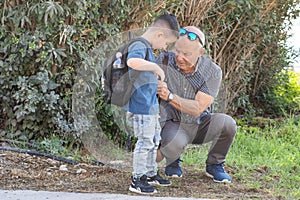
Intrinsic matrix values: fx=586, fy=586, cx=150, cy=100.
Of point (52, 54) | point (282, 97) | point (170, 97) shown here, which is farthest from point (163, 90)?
point (282, 97)

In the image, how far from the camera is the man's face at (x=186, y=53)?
4.73m

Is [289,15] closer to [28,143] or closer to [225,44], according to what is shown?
[225,44]

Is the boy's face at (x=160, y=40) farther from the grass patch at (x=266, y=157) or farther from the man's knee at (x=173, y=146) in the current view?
the grass patch at (x=266, y=157)

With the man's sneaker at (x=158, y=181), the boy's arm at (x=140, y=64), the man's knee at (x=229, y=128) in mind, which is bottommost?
the man's sneaker at (x=158, y=181)

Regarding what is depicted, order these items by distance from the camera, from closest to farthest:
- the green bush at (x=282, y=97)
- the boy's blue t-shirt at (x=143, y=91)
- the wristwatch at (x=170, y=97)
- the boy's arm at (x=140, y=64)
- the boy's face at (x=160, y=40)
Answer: the boy's arm at (x=140, y=64)
the boy's blue t-shirt at (x=143, y=91)
the boy's face at (x=160, y=40)
the wristwatch at (x=170, y=97)
the green bush at (x=282, y=97)

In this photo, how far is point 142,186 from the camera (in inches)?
163

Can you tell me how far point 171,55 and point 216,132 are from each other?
2.42 feet

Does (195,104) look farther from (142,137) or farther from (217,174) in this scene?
(142,137)

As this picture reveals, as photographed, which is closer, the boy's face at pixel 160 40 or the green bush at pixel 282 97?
the boy's face at pixel 160 40

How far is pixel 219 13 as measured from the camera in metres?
7.35

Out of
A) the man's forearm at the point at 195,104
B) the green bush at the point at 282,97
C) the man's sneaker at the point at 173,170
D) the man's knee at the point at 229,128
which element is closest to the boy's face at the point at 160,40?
the man's forearm at the point at 195,104

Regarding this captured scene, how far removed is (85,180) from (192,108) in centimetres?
103

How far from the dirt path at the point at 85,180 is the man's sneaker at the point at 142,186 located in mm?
81

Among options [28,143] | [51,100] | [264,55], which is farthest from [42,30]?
[264,55]
